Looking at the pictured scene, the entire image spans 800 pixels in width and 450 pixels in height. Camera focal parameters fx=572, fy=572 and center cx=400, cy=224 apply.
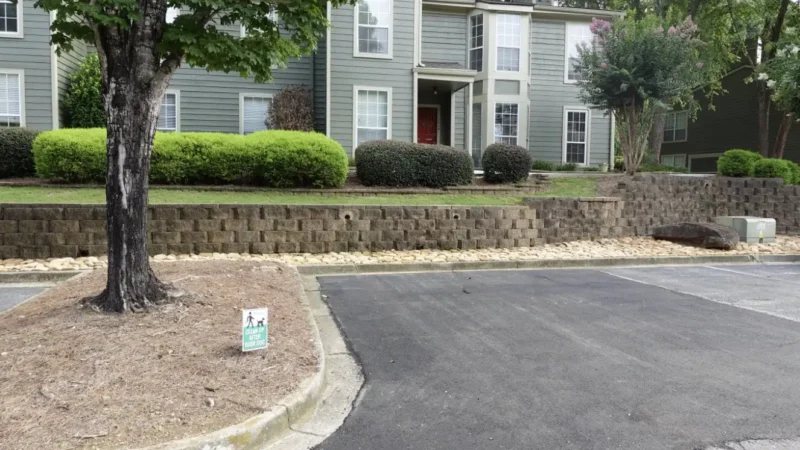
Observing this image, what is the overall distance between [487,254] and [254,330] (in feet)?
23.7

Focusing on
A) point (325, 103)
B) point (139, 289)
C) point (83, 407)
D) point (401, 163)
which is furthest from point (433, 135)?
point (83, 407)

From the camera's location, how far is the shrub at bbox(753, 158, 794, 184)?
16750mm

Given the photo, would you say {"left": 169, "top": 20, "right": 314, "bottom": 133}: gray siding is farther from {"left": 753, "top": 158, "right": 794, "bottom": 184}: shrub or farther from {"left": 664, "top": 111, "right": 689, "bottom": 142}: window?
{"left": 664, "top": 111, "right": 689, "bottom": 142}: window

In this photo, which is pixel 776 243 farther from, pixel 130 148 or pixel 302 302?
pixel 130 148

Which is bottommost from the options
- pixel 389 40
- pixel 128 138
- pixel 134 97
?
pixel 128 138

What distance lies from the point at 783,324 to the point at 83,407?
701 centimetres

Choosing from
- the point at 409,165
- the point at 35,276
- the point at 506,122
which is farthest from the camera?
the point at 506,122

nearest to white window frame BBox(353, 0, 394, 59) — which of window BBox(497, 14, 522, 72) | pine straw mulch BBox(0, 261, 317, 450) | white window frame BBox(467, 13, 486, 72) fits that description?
white window frame BBox(467, 13, 486, 72)

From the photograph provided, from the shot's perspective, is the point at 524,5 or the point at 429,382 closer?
the point at 429,382

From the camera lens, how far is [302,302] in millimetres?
6609

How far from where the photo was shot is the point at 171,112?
17.4 meters

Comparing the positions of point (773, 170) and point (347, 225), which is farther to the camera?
point (773, 170)

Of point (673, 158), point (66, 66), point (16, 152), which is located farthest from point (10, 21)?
point (673, 158)

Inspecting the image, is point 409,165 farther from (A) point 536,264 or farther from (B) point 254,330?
(B) point 254,330
